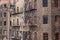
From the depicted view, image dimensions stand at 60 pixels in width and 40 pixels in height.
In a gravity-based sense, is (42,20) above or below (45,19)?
below

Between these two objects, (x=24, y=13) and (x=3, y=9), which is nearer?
(x=24, y=13)

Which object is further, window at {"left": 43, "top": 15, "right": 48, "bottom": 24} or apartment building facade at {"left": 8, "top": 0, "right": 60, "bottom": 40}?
window at {"left": 43, "top": 15, "right": 48, "bottom": 24}

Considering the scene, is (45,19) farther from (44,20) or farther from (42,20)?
(42,20)

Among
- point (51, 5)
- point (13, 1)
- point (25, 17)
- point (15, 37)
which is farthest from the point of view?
point (13, 1)

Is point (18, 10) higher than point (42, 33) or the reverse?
higher

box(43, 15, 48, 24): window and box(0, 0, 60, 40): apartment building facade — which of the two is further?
box(43, 15, 48, 24): window

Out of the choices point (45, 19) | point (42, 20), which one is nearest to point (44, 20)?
point (45, 19)

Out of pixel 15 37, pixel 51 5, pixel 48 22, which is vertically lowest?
pixel 15 37

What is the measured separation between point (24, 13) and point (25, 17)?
1.30 meters

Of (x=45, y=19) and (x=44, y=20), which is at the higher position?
(x=45, y=19)

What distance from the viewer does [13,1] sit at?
62969 mm

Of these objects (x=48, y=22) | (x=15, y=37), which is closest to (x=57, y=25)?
(x=48, y=22)

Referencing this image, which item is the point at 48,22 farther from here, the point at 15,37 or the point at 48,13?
the point at 15,37

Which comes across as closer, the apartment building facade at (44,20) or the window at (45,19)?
the apartment building facade at (44,20)
